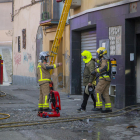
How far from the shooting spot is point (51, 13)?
1639 cm

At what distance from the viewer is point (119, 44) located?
1040 cm

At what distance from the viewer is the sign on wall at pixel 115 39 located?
34.1ft

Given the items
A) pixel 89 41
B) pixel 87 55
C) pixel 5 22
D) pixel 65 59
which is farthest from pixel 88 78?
pixel 5 22

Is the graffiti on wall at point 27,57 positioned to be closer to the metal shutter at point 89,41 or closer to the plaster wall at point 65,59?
the plaster wall at point 65,59

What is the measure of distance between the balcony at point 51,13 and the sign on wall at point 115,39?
5.81m

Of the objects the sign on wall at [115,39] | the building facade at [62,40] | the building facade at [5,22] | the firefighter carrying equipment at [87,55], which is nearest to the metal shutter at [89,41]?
the building facade at [62,40]

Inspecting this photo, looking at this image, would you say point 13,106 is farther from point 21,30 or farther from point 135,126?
point 21,30

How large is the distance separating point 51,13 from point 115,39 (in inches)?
258

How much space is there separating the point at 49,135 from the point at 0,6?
105ft

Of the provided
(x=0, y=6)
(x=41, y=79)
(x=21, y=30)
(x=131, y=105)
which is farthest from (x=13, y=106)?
(x=0, y=6)

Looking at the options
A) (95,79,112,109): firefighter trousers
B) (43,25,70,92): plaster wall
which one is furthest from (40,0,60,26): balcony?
(95,79,112,109): firefighter trousers

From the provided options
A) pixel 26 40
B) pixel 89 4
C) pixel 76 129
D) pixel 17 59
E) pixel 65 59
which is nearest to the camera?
pixel 76 129

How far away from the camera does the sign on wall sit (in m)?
10.4

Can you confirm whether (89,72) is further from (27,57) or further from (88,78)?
(27,57)
